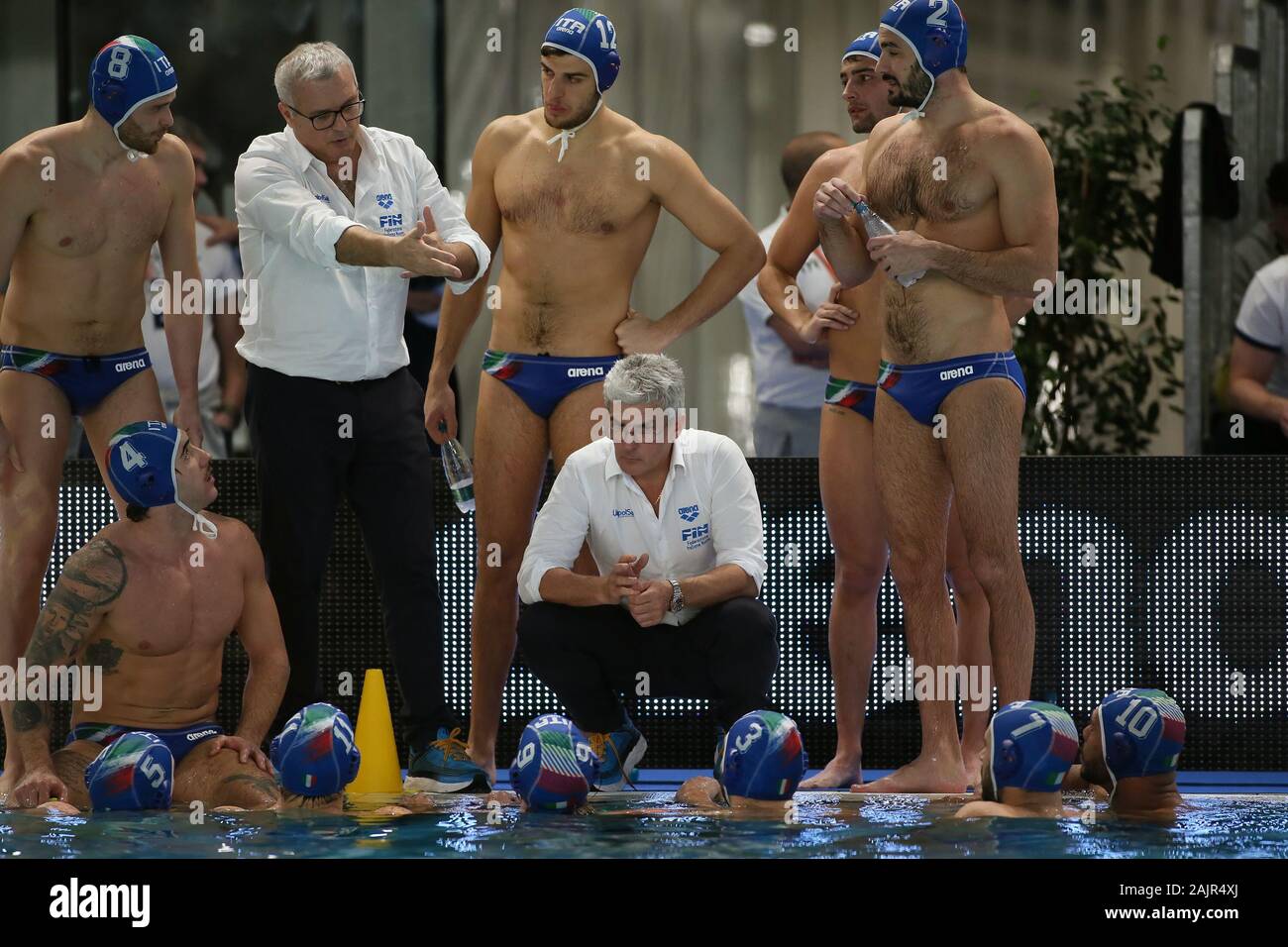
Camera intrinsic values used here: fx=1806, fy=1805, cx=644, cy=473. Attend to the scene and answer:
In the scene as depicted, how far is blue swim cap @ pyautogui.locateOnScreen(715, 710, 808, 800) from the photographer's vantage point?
4777mm

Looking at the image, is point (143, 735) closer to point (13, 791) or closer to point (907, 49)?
point (13, 791)

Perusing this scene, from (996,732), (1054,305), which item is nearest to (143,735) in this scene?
(996,732)

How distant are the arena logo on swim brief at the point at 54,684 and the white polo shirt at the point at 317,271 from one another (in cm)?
109

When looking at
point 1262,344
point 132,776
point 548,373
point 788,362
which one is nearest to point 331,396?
point 548,373

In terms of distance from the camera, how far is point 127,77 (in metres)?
5.41

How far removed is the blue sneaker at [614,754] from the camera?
5551 mm

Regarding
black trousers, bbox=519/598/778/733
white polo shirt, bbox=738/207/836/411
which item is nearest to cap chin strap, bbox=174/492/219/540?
black trousers, bbox=519/598/778/733

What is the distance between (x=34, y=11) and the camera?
9.80 m

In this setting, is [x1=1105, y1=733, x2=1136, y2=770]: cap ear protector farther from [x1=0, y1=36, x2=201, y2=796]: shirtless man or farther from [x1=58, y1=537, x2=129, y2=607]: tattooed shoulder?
[x1=0, y1=36, x2=201, y2=796]: shirtless man

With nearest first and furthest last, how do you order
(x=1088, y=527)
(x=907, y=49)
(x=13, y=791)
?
(x=13, y=791)
(x=907, y=49)
(x=1088, y=527)
